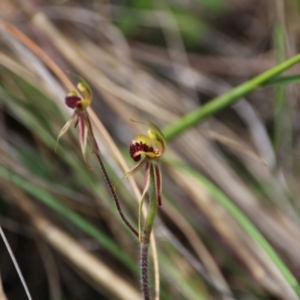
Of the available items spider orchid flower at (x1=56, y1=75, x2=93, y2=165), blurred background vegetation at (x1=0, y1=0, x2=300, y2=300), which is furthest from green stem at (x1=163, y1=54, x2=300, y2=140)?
spider orchid flower at (x1=56, y1=75, x2=93, y2=165)

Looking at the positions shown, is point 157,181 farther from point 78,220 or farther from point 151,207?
point 78,220

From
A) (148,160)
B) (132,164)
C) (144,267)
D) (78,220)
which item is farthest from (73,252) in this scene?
(148,160)

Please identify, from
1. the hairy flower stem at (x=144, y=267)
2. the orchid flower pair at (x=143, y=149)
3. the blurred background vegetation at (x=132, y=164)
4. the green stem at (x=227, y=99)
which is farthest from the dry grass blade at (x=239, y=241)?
the orchid flower pair at (x=143, y=149)

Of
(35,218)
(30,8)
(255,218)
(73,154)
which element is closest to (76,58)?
(30,8)

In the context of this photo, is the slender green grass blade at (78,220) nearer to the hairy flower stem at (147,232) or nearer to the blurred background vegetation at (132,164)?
the blurred background vegetation at (132,164)

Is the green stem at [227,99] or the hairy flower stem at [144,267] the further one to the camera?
the green stem at [227,99]

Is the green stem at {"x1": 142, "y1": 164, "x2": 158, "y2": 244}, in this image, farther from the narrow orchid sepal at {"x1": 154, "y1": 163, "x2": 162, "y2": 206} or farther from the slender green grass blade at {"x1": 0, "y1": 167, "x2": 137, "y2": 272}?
the slender green grass blade at {"x1": 0, "y1": 167, "x2": 137, "y2": 272}
